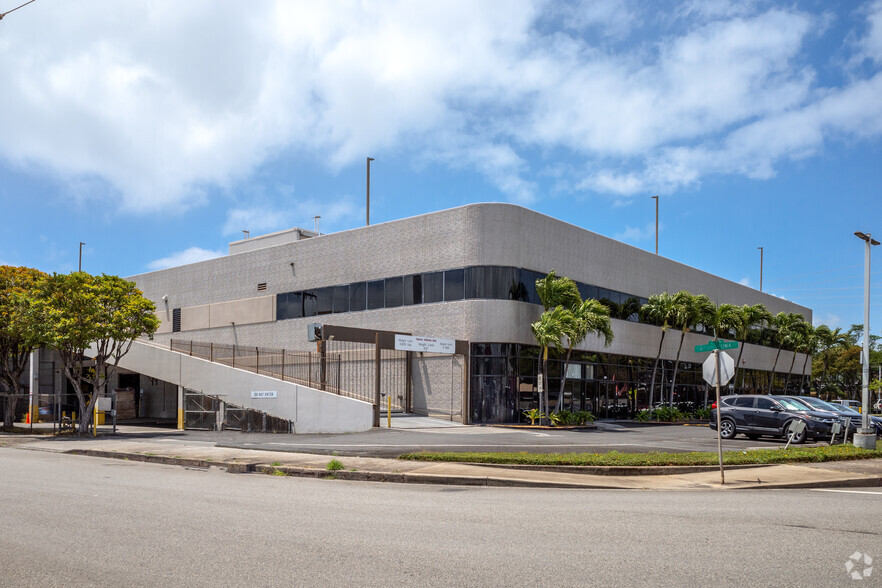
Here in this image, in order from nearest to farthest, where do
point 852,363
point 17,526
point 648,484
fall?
1. point 17,526
2. point 648,484
3. point 852,363

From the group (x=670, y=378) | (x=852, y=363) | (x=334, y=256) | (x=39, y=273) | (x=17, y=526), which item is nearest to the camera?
(x=17, y=526)

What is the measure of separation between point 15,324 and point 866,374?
30.3 m

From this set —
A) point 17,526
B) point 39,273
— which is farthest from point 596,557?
point 39,273

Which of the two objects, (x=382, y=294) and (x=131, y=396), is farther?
(x=131, y=396)

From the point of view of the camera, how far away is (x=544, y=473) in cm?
1536

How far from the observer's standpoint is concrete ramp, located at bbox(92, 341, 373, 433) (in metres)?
29.5

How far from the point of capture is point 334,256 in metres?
37.9

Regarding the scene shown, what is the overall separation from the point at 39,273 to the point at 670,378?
112 ft

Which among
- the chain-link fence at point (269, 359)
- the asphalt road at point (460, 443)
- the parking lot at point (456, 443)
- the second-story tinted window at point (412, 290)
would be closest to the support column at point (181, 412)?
the chain-link fence at point (269, 359)

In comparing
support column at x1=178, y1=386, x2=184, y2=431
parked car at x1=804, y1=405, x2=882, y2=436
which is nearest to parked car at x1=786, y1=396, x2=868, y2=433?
parked car at x1=804, y1=405, x2=882, y2=436

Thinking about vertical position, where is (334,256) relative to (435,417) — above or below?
above

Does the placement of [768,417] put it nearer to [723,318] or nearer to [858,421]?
[858,421]

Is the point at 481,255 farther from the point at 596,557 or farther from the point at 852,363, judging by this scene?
the point at 852,363

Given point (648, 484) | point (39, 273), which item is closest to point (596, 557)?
point (648, 484)
